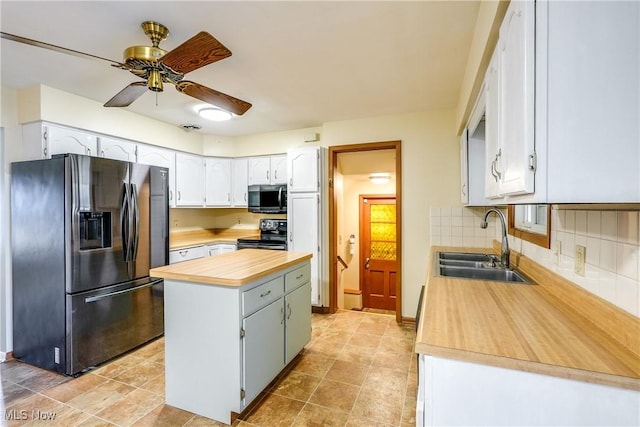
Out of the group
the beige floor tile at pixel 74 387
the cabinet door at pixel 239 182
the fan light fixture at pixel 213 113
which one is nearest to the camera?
the beige floor tile at pixel 74 387

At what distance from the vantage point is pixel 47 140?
2623 millimetres

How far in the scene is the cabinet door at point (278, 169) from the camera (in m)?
4.16

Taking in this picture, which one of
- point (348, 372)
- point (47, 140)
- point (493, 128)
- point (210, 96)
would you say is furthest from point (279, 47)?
point (348, 372)

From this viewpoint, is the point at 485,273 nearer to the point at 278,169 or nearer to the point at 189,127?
the point at 278,169

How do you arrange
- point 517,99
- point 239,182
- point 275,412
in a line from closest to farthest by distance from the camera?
point 517,99 → point 275,412 → point 239,182

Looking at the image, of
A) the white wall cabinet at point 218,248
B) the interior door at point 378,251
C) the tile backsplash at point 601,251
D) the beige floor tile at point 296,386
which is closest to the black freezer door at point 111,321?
the white wall cabinet at point 218,248

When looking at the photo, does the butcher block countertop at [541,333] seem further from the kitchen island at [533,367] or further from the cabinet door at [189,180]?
the cabinet door at [189,180]

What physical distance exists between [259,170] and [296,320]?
8.24 feet

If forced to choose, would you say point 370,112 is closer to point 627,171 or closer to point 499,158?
point 499,158

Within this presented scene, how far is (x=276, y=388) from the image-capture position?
217cm

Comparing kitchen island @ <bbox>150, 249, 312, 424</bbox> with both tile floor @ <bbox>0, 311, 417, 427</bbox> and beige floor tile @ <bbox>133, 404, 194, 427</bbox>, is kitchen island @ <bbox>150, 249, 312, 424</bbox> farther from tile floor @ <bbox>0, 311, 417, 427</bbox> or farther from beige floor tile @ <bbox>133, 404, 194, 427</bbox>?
tile floor @ <bbox>0, 311, 417, 427</bbox>

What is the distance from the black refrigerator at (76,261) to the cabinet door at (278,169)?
1.76m

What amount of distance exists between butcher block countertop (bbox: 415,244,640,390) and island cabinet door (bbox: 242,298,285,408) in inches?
43.3

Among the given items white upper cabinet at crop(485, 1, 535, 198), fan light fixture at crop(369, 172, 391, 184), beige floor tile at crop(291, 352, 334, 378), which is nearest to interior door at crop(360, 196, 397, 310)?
fan light fixture at crop(369, 172, 391, 184)
